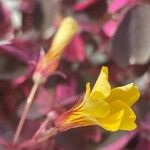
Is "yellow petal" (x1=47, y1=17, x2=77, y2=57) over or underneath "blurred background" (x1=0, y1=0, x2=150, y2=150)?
over

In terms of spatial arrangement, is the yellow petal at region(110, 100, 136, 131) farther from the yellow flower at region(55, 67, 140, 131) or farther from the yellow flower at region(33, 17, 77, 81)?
the yellow flower at region(33, 17, 77, 81)

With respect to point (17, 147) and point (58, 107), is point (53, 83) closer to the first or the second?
point (58, 107)

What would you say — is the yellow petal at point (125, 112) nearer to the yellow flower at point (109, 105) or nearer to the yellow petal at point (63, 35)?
the yellow flower at point (109, 105)

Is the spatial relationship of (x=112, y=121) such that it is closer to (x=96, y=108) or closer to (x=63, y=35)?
(x=96, y=108)

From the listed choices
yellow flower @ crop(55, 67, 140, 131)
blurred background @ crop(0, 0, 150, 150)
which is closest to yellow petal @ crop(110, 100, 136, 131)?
yellow flower @ crop(55, 67, 140, 131)

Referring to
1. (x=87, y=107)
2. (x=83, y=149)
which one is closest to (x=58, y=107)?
(x=83, y=149)

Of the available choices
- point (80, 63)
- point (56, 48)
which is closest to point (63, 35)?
point (56, 48)

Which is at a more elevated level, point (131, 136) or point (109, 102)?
point (109, 102)
